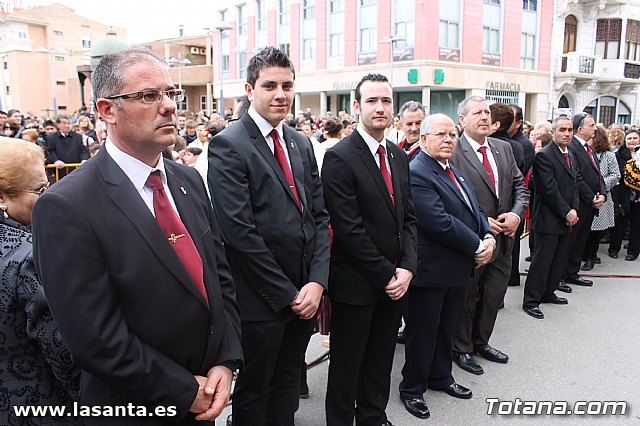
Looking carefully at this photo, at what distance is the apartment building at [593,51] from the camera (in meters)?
24.3

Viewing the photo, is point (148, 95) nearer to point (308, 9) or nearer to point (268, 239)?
point (268, 239)

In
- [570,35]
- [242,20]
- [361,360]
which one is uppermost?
[242,20]

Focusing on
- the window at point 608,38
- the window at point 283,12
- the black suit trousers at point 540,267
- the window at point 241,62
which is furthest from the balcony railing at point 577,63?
the black suit trousers at point 540,267

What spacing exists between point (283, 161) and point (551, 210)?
3.63 m

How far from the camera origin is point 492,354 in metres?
4.20

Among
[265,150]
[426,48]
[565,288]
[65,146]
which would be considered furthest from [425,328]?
[426,48]

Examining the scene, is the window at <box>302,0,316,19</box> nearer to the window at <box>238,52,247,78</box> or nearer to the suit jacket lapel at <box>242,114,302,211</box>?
the window at <box>238,52,247,78</box>

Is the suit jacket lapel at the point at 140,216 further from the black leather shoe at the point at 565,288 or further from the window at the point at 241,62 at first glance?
the window at the point at 241,62

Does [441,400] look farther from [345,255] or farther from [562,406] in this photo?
[345,255]

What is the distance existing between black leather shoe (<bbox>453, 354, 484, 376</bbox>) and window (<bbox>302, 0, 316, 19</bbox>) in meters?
25.0

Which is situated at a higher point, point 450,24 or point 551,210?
point 450,24

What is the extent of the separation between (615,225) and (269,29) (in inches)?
980

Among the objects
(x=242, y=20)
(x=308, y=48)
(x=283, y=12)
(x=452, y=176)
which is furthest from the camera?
(x=242, y=20)

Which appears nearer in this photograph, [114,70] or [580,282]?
[114,70]
